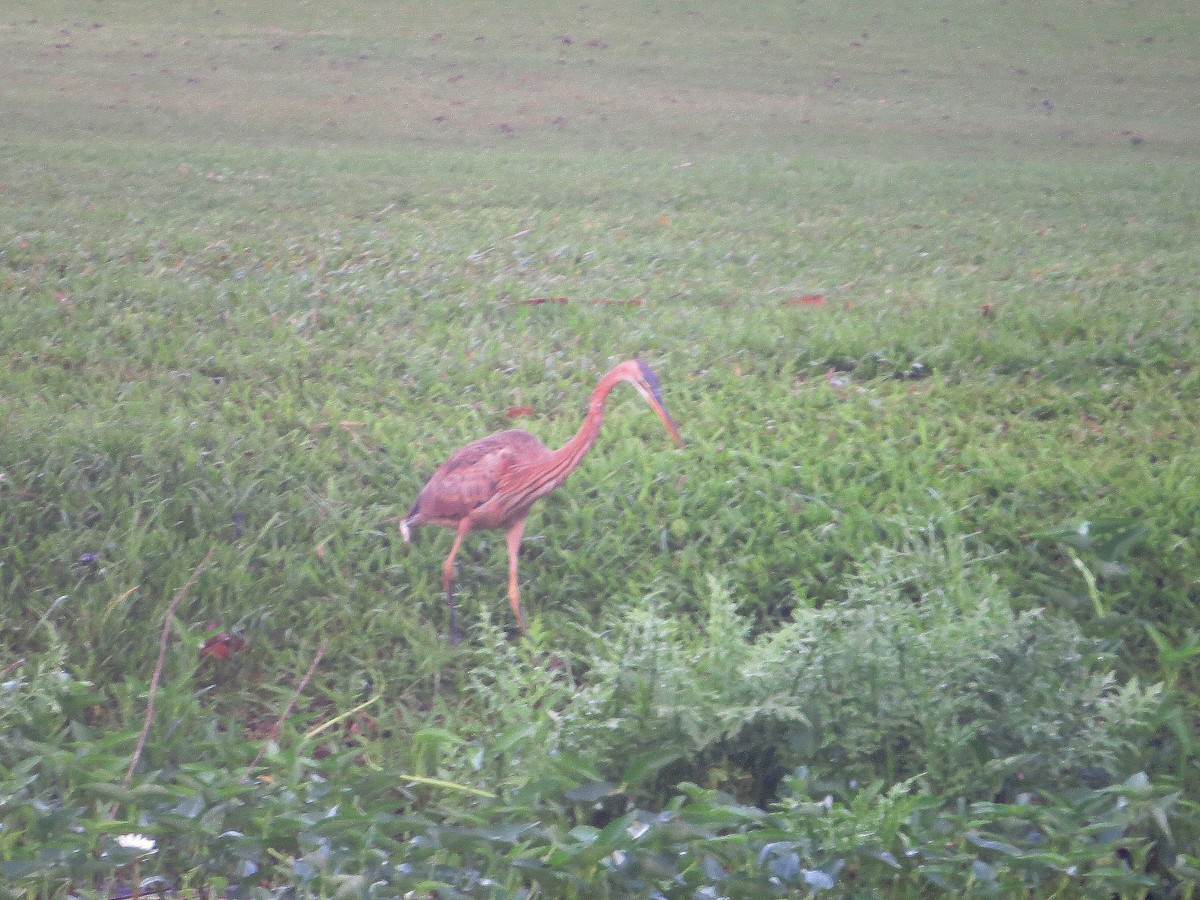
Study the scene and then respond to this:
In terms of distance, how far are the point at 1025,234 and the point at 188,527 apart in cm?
543

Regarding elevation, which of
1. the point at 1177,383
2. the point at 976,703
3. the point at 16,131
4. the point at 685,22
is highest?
the point at 685,22

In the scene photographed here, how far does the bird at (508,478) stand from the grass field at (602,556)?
21 cm

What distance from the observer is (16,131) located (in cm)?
913

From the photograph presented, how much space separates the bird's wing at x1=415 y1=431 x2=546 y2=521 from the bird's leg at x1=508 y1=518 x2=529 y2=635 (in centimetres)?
14

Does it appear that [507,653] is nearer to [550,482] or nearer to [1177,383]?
[550,482]

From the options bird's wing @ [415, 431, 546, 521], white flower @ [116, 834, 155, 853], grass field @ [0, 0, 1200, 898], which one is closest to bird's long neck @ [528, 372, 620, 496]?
bird's wing @ [415, 431, 546, 521]

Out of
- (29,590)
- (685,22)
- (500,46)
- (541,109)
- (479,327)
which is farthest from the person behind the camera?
(685,22)

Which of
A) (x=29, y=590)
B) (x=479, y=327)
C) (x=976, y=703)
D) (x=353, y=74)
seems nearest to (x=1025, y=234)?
(x=479, y=327)

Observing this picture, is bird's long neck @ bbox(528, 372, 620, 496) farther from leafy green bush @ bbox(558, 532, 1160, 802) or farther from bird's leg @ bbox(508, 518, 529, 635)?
leafy green bush @ bbox(558, 532, 1160, 802)

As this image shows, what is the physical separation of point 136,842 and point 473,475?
130cm

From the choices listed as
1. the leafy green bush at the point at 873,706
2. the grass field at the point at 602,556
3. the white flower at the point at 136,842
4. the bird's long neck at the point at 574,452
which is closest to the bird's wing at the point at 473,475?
the bird's long neck at the point at 574,452

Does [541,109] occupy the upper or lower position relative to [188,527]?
upper

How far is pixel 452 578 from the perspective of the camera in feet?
12.0

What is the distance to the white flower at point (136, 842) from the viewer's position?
2771mm
